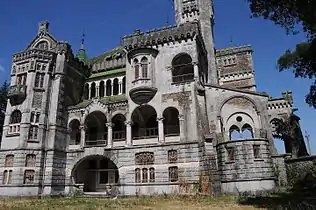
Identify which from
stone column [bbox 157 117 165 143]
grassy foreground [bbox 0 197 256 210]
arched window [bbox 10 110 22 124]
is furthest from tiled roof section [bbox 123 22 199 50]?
grassy foreground [bbox 0 197 256 210]

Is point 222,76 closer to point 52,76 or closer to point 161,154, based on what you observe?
point 161,154

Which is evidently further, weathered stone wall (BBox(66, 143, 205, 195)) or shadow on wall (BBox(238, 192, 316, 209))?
weathered stone wall (BBox(66, 143, 205, 195))

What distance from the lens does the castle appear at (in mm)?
27552

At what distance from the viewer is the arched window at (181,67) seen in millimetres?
34062

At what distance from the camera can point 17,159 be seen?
102ft

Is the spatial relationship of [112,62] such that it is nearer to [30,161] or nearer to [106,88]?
[106,88]

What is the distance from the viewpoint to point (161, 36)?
3453 centimetres

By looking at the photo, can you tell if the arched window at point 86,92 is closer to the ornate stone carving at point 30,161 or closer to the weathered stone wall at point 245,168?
the ornate stone carving at point 30,161

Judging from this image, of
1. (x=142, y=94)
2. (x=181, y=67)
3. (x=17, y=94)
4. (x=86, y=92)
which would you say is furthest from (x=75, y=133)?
(x=181, y=67)

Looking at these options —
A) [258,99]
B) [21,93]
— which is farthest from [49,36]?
[258,99]

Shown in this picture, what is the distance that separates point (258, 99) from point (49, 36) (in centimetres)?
2925

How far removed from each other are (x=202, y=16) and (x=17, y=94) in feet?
101

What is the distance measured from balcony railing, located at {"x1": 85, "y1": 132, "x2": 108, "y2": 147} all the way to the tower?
19729 millimetres

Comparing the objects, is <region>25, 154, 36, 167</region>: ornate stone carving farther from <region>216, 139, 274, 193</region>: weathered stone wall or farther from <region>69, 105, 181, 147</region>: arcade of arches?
<region>216, 139, 274, 193</region>: weathered stone wall
